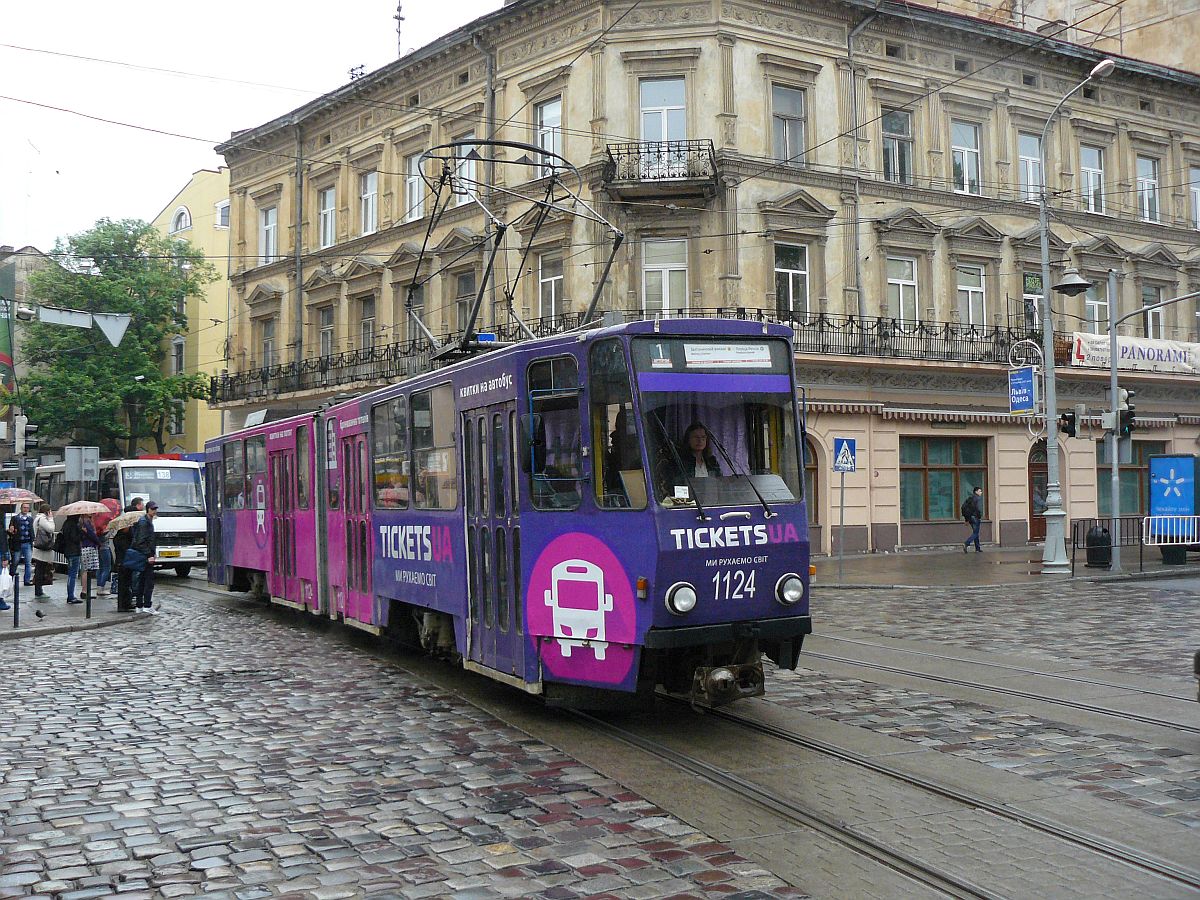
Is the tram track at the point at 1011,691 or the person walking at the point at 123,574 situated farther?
the person walking at the point at 123,574

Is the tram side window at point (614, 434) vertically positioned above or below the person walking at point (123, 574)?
above

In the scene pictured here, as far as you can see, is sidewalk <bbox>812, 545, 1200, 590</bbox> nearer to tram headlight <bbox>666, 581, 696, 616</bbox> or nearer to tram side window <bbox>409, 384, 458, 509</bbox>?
tram side window <bbox>409, 384, 458, 509</bbox>

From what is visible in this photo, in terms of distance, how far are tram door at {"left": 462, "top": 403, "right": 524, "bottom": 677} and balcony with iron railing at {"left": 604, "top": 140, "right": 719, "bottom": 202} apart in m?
19.7

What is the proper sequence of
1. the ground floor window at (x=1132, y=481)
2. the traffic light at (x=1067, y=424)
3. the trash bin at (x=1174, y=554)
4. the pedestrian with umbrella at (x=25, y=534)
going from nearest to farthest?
the pedestrian with umbrella at (x=25, y=534) < the traffic light at (x=1067, y=424) < the trash bin at (x=1174, y=554) < the ground floor window at (x=1132, y=481)

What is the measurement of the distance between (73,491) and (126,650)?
2064 cm

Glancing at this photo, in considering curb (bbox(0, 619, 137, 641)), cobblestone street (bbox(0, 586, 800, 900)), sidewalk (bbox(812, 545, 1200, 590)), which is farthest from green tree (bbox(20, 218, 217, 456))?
cobblestone street (bbox(0, 586, 800, 900))

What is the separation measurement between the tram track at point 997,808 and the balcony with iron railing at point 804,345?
17625mm

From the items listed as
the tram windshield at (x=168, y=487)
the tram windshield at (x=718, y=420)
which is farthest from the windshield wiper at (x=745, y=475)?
the tram windshield at (x=168, y=487)

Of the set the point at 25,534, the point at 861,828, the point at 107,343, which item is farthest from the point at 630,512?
the point at 107,343

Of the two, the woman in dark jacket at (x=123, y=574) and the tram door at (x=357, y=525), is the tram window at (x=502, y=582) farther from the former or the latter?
the woman in dark jacket at (x=123, y=574)

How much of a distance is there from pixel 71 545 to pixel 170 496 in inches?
307

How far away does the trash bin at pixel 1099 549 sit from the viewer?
82.9ft

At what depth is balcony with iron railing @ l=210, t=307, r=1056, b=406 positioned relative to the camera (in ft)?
98.9

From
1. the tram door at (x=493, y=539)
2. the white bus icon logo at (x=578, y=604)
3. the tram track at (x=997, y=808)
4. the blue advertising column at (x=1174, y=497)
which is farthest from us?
the blue advertising column at (x=1174, y=497)
